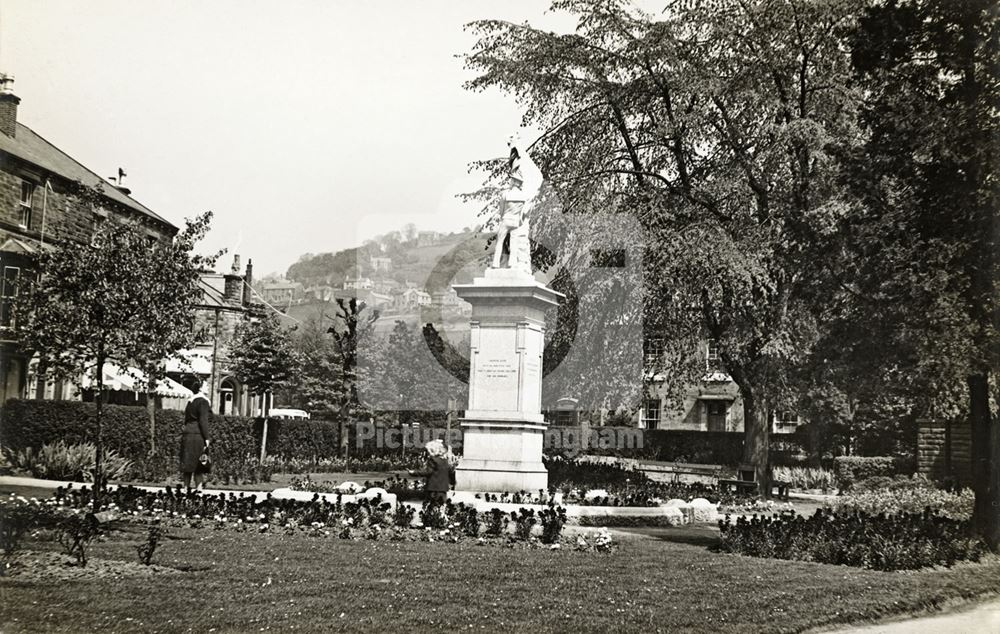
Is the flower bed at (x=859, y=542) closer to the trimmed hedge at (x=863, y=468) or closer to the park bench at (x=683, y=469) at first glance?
the trimmed hedge at (x=863, y=468)

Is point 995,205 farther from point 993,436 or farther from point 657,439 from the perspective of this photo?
point 657,439

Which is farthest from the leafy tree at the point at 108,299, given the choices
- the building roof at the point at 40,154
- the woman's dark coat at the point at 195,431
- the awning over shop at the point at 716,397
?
the awning over shop at the point at 716,397

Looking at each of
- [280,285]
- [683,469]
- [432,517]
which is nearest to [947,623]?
[432,517]

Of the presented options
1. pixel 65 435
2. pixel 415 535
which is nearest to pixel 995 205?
pixel 415 535

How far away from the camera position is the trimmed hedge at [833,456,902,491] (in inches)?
1221

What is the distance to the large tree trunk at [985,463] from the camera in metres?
13.5

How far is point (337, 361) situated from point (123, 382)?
18277 mm

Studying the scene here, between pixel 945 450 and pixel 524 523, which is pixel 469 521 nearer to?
pixel 524 523

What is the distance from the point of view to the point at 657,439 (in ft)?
169

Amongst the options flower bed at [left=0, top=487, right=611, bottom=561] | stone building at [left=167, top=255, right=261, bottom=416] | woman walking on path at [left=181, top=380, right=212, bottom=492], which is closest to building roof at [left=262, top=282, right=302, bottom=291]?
stone building at [left=167, top=255, right=261, bottom=416]

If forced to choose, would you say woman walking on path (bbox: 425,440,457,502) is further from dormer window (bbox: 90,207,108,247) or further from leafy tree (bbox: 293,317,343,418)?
leafy tree (bbox: 293,317,343,418)

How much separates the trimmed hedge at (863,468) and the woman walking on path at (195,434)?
2054cm

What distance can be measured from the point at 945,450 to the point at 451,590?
797 inches

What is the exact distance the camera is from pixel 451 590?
9.32 metres
